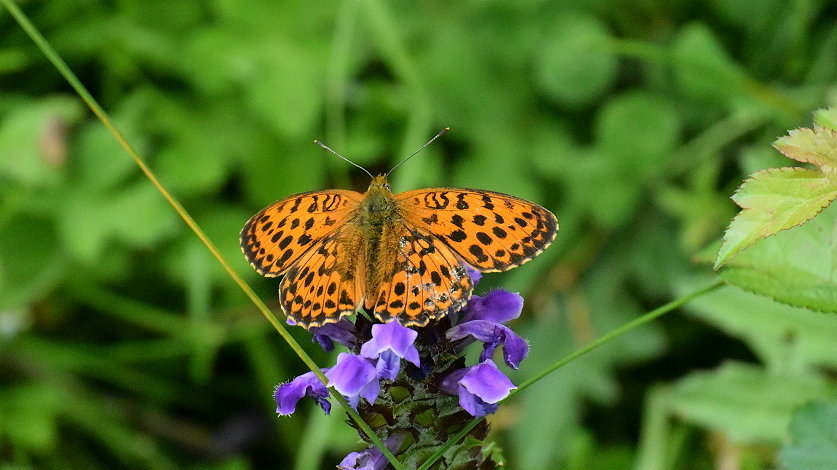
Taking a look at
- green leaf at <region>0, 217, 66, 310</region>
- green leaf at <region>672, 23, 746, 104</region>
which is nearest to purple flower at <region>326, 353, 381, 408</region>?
green leaf at <region>672, 23, 746, 104</region>

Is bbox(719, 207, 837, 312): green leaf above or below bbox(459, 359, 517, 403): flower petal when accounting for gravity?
below

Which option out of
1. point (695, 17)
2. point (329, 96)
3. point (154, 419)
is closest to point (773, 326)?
point (695, 17)

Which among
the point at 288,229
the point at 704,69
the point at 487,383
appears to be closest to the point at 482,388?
the point at 487,383

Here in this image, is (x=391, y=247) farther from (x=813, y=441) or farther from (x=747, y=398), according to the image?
(x=747, y=398)

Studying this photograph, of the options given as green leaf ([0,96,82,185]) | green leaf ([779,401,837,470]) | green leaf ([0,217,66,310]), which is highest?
green leaf ([0,96,82,185])

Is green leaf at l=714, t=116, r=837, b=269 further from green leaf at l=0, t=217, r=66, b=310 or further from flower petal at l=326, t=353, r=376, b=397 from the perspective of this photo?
green leaf at l=0, t=217, r=66, b=310

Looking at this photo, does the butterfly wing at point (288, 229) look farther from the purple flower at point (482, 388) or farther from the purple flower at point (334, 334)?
the purple flower at point (482, 388)

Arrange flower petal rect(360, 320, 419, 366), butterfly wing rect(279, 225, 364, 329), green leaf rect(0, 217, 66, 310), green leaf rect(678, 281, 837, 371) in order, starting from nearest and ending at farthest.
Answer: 1. flower petal rect(360, 320, 419, 366)
2. butterfly wing rect(279, 225, 364, 329)
3. green leaf rect(678, 281, 837, 371)
4. green leaf rect(0, 217, 66, 310)
